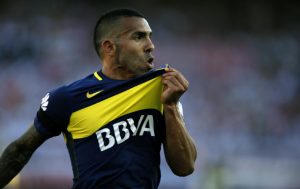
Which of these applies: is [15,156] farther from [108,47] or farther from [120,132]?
[108,47]

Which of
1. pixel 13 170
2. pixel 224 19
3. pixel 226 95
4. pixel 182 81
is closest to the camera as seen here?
pixel 182 81

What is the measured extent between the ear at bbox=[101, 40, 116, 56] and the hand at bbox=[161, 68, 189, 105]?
0.47 meters

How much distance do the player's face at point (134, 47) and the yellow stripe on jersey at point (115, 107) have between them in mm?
117

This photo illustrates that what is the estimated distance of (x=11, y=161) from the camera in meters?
3.55

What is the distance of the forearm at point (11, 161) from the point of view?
355 cm

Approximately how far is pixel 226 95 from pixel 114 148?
8.34m

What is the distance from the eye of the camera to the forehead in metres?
3.47

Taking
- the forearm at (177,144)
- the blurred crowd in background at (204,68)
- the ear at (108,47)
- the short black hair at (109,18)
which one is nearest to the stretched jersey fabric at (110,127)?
→ the forearm at (177,144)

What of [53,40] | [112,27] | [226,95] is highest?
[53,40]

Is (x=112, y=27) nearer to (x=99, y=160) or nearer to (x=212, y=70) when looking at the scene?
(x=99, y=160)

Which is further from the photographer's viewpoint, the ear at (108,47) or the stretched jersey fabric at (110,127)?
the ear at (108,47)

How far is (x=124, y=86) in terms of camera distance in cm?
340

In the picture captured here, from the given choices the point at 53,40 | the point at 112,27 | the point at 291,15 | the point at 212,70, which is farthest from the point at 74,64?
the point at 112,27

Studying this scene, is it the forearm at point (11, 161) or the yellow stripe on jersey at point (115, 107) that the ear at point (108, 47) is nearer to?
the yellow stripe on jersey at point (115, 107)
